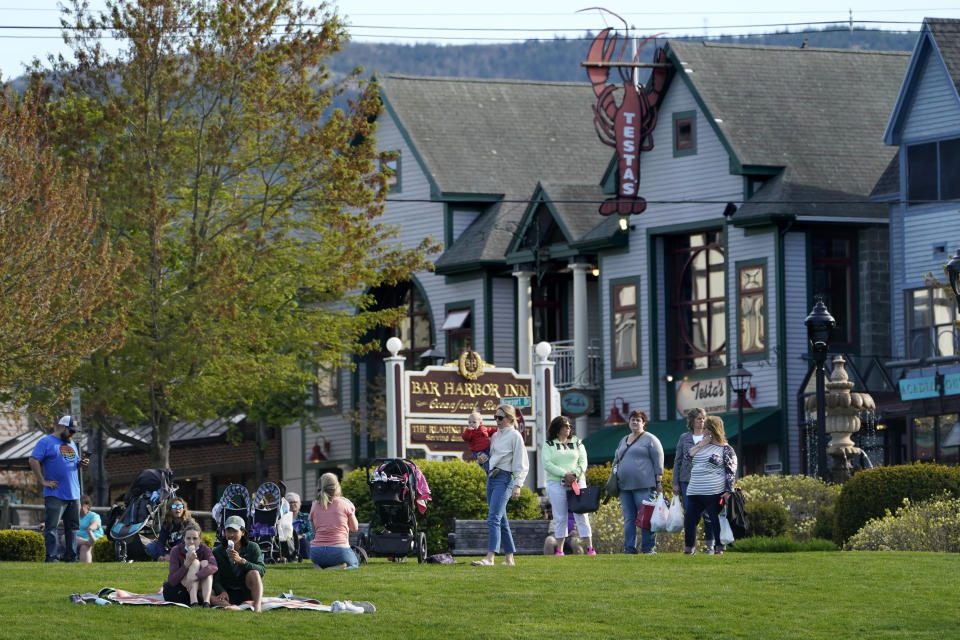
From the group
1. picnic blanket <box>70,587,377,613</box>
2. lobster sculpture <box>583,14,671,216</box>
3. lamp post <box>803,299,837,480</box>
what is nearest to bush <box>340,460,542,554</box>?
lamp post <box>803,299,837,480</box>

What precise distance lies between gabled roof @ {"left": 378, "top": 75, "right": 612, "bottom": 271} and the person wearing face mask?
33221 millimetres

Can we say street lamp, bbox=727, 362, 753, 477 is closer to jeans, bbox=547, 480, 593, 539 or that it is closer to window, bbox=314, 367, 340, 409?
jeans, bbox=547, 480, 593, 539

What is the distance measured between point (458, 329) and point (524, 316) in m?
3.09

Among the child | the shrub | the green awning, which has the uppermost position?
the green awning

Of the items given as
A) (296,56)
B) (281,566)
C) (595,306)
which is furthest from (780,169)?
(281,566)

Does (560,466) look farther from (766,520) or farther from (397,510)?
(766,520)

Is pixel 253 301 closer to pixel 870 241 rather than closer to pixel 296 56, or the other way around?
pixel 296 56

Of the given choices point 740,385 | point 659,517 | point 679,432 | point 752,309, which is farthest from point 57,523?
point 752,309

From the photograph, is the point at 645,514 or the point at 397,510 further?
the point at 645,514

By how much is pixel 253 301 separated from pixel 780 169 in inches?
567

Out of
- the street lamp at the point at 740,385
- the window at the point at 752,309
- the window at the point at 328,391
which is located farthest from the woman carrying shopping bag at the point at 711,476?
the window at the point at 328,391

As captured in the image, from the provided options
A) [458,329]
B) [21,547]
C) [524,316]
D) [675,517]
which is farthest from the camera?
[458,329]

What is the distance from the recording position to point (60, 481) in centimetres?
2842

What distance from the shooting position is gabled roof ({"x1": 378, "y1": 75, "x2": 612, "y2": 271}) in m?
56.1
